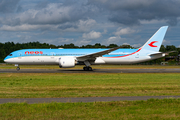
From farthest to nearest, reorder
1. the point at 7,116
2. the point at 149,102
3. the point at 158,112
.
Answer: the point at 149,102 < the point at 158,112 < the point at 7,116

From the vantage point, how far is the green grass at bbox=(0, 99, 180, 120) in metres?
6.82

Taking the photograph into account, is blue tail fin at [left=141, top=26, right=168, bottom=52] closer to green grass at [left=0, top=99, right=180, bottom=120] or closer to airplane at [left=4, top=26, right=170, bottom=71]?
airplane at [left=4, top=26, right=170, bottom=71]

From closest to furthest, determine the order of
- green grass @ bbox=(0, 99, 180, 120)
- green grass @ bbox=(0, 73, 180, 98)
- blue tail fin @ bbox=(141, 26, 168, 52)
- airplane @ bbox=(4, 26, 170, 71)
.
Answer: green grass @ bbox=(0, 99, 180, 120) → green grass @ bbox=(0, 73, 180, 98) → airplane @ bbox=(4, 26, 170, 71) → blue tail fin @ bbox=(141, 26, 168, 52)

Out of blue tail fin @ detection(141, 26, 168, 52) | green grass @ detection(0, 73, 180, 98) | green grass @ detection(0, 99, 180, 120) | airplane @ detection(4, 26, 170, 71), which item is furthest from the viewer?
blue tail fin @ detection(141, 26, 168, 52)

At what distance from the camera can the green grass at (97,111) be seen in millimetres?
6820

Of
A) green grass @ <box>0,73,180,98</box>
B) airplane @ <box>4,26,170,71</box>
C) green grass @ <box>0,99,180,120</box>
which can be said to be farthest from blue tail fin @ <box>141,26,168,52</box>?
green grass @ <box>0,99,180,120</box>

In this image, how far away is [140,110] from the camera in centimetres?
770

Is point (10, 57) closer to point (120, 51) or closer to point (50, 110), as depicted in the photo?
point (120, 51)

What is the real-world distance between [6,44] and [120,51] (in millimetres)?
97484

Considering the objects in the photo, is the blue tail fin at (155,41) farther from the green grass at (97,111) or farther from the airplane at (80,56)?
the green grass at (97,111)

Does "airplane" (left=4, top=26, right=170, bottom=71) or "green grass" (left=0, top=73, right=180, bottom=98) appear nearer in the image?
"green grass" (left=0, top=73, right=180, bottom=98)

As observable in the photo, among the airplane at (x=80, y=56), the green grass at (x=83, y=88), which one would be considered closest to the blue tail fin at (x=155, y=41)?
the airplane at (x=80, y=56)

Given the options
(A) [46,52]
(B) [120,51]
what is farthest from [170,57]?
(A) [46,52]

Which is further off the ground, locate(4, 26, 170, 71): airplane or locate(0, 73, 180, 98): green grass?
locate(4, 26, 170, 71): airplane
